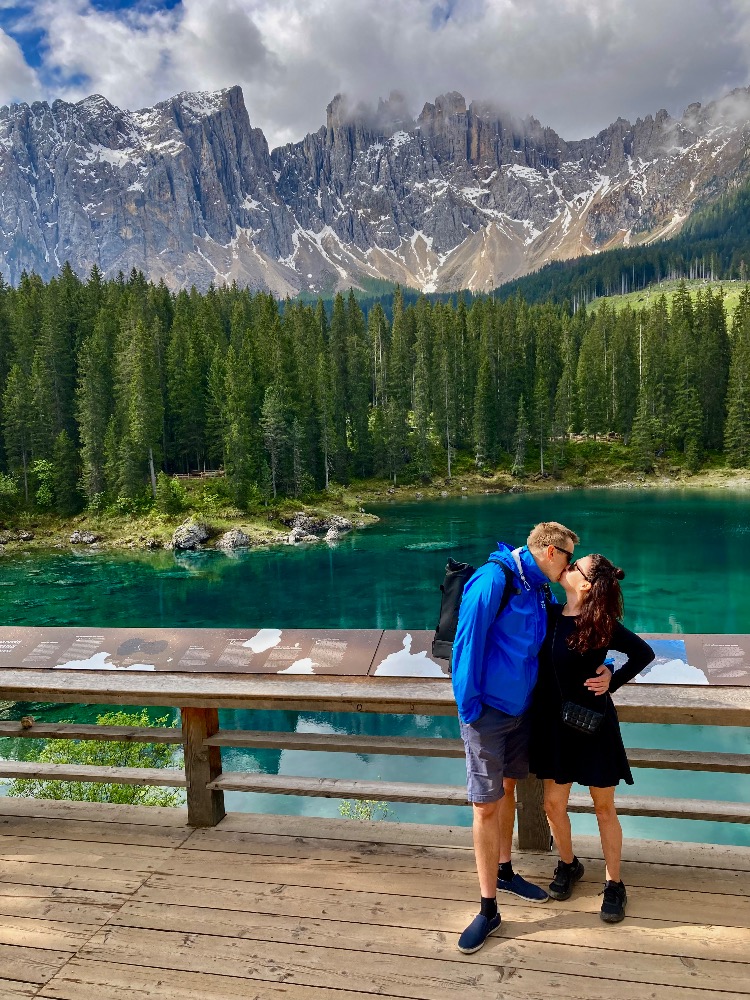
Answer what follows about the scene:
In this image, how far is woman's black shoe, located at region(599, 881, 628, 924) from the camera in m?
3.51

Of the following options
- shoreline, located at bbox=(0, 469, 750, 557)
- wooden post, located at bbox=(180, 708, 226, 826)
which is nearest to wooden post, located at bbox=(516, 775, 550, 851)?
wooden post, located at bbox=(180, 708, 226, 826)

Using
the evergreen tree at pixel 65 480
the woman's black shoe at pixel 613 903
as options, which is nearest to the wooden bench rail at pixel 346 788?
the woman's black shoe at pixel 613 903

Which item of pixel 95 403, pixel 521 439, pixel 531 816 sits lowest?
pixel 531 816

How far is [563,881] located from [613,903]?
0.28m

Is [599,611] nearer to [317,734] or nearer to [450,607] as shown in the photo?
[450,607]

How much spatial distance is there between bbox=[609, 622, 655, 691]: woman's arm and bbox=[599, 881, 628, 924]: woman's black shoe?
105 centimetres

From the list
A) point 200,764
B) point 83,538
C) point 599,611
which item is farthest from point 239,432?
point 599,611

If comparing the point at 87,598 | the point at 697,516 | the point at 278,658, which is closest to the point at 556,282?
the point at 697,516

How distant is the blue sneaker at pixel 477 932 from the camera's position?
335cm

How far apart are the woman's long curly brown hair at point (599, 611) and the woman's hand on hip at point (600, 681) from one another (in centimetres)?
13

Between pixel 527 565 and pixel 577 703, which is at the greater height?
pixel 527 565

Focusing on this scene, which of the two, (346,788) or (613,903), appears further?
(346,788)

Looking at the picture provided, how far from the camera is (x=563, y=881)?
3.73 m

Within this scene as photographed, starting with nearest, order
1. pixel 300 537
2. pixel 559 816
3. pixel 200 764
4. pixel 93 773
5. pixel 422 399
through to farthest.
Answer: pixel 559 816, pixel 200 764, pixel 93 773, pixel 300 537, pixel 422 399
